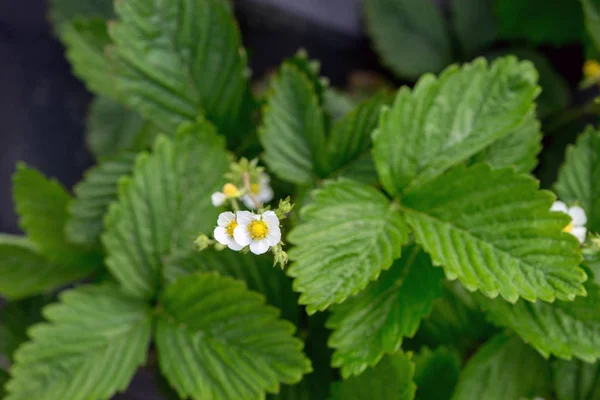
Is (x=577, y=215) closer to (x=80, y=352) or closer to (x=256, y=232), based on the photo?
(x=256, y=232)

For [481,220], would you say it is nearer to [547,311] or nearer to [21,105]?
[547,311]

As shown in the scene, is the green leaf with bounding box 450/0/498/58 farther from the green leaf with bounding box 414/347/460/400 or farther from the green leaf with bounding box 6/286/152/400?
the green leaf with bounding box 6/286/152/400

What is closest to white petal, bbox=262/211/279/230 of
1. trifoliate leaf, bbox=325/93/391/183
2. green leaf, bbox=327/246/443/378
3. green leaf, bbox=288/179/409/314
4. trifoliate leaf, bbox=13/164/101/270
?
green leaf, bbox=288/179/409/314

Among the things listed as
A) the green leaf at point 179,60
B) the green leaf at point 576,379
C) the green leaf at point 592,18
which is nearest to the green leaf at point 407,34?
the green leaf at point 592,18

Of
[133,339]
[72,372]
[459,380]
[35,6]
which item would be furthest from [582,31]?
[35,6]

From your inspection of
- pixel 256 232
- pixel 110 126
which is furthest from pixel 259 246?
pixel 110 126
